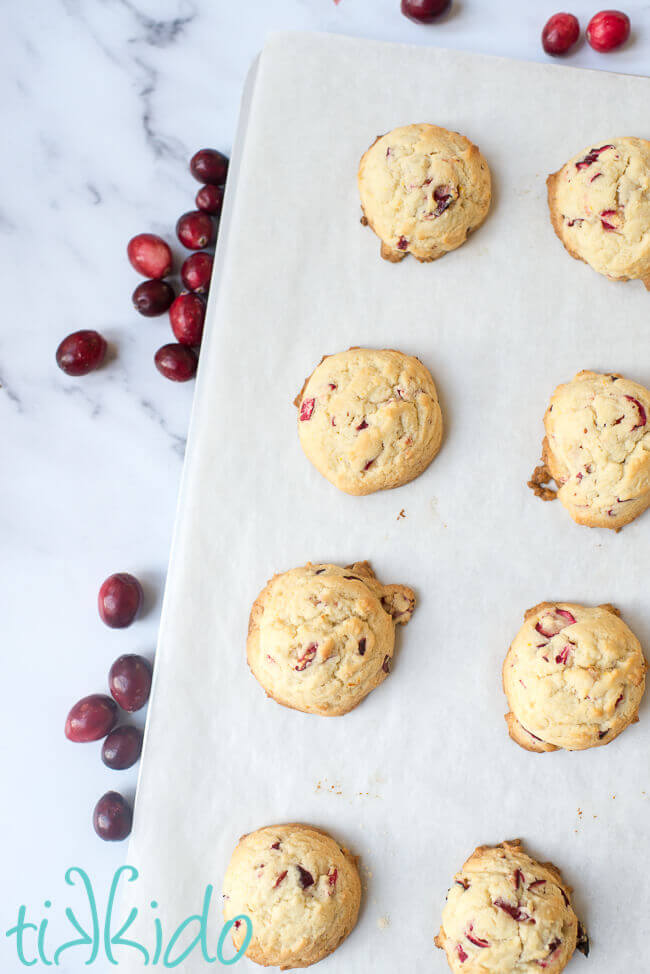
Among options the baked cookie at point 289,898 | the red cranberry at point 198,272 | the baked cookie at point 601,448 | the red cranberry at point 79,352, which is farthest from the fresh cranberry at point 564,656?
the red cranberry at point 79,352

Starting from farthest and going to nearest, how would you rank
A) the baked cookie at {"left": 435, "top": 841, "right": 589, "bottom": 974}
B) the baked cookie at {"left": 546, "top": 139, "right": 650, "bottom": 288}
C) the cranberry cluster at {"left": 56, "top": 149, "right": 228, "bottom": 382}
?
the cranberry cluster at {"left": 56, "top": 149, "right": 228, "bottom": 382}
the baked cookie at {"left": 546, "top": 139, "right": 650, "bottom": 288}
the baked cookie at {"left": 435, "top": 841, "right": 589, "bottom": 974}

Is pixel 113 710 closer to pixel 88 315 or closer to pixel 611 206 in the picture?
pixel 88 315

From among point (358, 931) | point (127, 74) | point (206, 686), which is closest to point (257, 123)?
point (127, 74)

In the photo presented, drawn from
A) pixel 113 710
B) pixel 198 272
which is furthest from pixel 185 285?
pixel 113 710

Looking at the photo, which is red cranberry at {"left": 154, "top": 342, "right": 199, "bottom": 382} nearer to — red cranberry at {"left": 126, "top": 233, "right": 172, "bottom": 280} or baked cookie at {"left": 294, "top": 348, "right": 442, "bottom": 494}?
red cranberry at {"left": 126, "top": 233, "right": 172, "bottom": 280}

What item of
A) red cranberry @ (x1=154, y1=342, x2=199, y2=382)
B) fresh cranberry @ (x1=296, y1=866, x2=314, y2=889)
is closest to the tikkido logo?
fresh cranberry @ (x1=296, y1=866, x2=314, y2=889)

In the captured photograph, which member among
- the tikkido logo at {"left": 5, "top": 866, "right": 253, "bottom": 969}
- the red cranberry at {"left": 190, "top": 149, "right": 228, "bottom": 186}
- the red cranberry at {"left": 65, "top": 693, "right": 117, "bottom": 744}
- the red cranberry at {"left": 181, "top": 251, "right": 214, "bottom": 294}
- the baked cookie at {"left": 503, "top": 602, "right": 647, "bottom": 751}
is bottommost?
the tikkido logo at {"left": 5, "top": 866, "right": 253, "bottom": 969}
